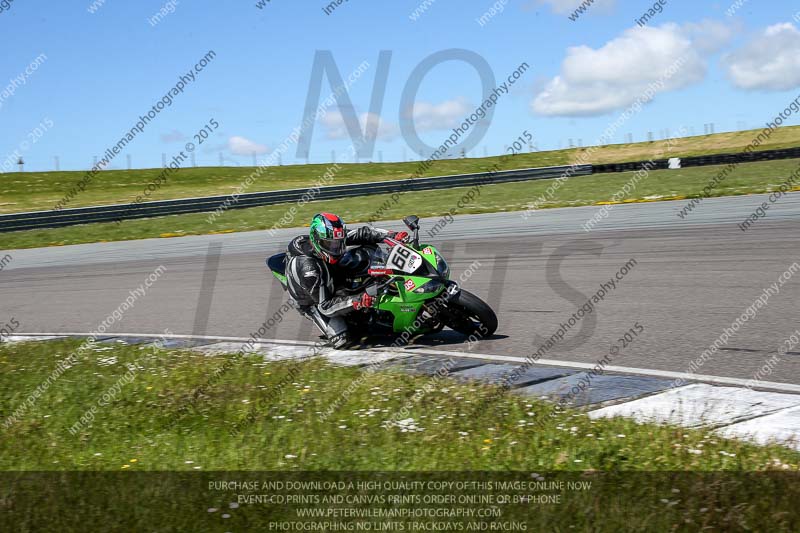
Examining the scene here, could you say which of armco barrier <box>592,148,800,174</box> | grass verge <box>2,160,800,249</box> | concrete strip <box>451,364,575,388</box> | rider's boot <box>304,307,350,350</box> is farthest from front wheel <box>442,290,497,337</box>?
armco barrier <box>592,148,800,174</box>

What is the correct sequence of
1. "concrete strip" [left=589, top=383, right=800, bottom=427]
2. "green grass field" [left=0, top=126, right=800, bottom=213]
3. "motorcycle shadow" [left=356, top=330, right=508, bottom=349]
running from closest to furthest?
"concrete strip" [left=589, top=383, right=800, bottom=427], "motorcycle shadow" [left=356, top=330, right=508, bottom=349], "green grass field" [left=0, top=126, right=800, bottom=213]

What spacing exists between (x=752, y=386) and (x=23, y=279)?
49.0 feet

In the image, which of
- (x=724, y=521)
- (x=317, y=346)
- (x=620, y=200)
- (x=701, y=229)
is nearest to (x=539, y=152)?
(x=620, y=200)

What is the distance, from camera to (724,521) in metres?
3.68

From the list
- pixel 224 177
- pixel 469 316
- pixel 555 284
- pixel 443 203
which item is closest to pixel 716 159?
pixel 443 203

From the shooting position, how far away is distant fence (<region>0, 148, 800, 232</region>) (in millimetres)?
26734

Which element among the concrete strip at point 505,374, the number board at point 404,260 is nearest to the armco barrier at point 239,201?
the number board at point 404,260

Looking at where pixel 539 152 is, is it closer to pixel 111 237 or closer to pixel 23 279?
pixel 111 237

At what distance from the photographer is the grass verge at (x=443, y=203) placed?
77.5 ft

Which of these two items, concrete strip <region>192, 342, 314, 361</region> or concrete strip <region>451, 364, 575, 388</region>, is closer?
concrete strip <region>451, 364, 575, 388</region>

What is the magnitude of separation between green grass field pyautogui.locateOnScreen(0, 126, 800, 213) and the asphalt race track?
70.7ft

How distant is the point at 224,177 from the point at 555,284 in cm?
4139

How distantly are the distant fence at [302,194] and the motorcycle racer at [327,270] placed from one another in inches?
812

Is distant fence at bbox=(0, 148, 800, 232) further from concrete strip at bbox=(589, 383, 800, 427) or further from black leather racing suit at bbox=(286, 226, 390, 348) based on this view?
concrete strip at bbox=(589, 383, 800, 427)
